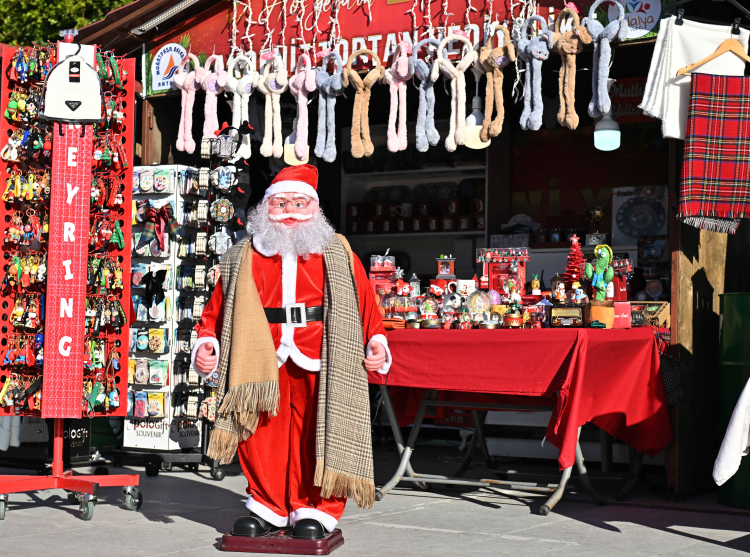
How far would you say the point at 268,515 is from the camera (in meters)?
4.04

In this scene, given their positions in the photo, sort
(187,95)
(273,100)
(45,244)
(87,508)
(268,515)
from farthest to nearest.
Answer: (187,95), (273,100), (45,244), (87,508), (268,515)

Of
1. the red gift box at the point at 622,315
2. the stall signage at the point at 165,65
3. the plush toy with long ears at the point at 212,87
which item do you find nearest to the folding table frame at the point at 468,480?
the red gift box at the point at 622,315

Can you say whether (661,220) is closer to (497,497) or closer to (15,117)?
(497,497)

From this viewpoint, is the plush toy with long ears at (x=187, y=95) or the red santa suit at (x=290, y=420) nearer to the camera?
the red santa suit at (x=290, y=420)

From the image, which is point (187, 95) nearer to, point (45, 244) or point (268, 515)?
point (45, 244)

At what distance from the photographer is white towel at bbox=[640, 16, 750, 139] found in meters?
5.05

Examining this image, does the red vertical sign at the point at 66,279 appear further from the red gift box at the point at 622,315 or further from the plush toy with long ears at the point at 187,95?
the red gift box at the point at 622,315

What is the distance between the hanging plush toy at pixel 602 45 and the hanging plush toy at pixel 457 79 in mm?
713

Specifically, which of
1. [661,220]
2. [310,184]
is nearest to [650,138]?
[661,220]

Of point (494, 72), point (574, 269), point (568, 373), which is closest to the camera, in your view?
point (568, 373)

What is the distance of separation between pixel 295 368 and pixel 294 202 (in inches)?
29.3

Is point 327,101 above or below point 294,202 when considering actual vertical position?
above

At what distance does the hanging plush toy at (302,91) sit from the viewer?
19.8 feet

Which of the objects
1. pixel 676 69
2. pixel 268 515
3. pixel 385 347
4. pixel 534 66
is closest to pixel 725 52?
pixel 676 69
